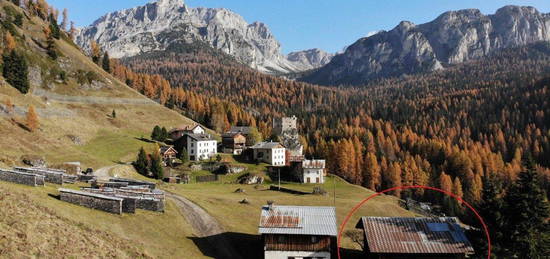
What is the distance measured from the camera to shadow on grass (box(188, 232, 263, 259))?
1767 inches

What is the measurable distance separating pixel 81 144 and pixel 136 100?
2488 inches

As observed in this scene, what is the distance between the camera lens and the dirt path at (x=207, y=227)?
46.4 m

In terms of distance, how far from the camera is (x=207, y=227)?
51938 mm

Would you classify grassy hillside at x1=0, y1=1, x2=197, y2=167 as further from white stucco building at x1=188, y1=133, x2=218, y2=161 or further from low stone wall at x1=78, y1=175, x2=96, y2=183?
white stucco building at x1=188, y1=133, x2=218, y2=161

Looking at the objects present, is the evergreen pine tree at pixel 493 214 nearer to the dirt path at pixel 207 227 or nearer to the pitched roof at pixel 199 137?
the dirt path at pixel 207 227

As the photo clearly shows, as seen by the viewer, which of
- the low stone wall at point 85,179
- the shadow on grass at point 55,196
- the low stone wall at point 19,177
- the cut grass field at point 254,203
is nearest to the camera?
the shadow on grass at point 55,196

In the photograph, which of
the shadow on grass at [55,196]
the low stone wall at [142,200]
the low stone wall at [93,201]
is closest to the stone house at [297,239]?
A: the low stone wall at [142,200]

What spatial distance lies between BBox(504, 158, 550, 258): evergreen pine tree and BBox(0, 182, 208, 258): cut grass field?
33.4 m

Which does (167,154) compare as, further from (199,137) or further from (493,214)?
(493,214)

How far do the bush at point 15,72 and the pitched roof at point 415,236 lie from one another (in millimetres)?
118066

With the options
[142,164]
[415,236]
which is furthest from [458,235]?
[142,164]

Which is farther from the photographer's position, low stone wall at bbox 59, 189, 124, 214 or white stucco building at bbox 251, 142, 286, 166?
white stucco building at bbox 251, 142, 286, 166

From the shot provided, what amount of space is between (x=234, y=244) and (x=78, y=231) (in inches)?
802

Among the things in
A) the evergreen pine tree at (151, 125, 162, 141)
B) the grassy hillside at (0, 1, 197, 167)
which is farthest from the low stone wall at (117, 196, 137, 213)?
the evergreen pine tree at (151, 125, 162, 141)
